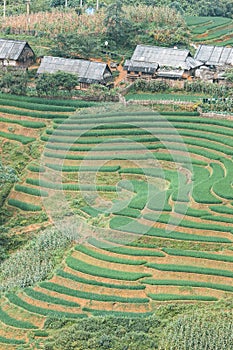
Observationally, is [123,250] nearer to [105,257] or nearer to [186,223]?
[105,257]

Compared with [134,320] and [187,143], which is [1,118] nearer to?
[187,143]

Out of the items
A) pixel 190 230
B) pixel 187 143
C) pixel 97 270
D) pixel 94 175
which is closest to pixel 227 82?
pixel 187 143

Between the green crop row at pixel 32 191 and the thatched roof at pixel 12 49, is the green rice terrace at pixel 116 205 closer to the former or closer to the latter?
the green crop row at pixel 32 191

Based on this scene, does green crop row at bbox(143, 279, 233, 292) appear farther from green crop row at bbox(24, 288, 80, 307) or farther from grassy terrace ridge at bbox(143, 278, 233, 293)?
green crop row at bbox(24, 288, 80, 307)

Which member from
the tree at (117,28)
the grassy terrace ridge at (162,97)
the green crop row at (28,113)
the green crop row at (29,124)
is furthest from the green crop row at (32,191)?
the tree at (117,28)

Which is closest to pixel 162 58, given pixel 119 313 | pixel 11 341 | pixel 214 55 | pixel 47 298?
pixel 214 55

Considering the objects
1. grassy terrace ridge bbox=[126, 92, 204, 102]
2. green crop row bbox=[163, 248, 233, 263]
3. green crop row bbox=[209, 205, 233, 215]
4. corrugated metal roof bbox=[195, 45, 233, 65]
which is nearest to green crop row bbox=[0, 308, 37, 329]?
green crop row bbox=[163, 248, 233, 263]

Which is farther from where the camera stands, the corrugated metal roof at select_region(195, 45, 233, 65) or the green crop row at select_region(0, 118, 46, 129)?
the corrugated metal roof at select_region(195, 45, 233, 65)
